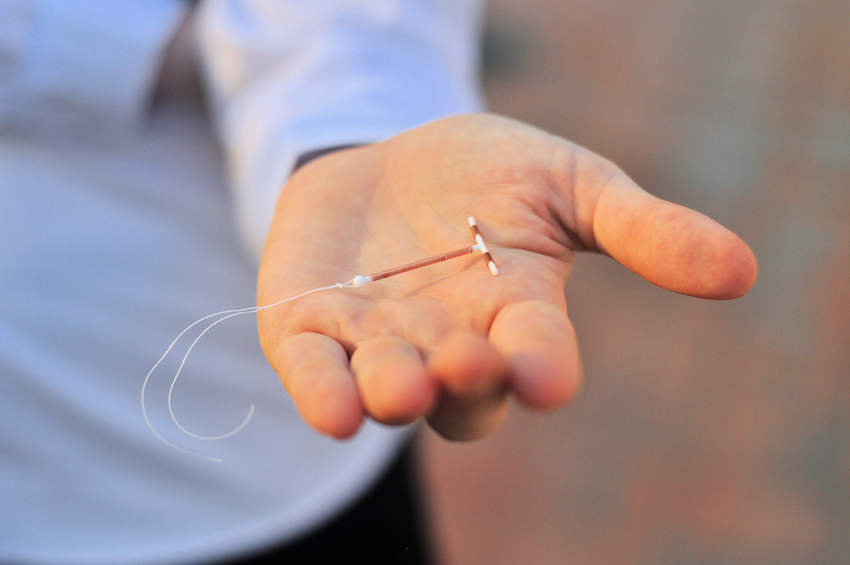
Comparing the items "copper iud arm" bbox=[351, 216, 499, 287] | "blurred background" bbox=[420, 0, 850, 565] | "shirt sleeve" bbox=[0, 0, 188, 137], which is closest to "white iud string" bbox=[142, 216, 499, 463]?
"copper iud arm" bbox=[351, 216, 499, 287]

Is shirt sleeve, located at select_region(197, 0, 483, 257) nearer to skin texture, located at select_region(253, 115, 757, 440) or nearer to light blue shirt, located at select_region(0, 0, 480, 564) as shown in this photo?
light blue shirt, located at select_region(0, 0, 480, 564)

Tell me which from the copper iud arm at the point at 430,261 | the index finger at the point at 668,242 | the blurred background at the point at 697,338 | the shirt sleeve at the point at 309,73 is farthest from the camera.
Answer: the blurred background at the point at 697,338

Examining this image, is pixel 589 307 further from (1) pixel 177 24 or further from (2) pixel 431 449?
(1) pixel 177 24

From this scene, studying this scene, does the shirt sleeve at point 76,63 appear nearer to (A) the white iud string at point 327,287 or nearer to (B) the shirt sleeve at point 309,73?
(B) the shirt sleeve at point 309,73

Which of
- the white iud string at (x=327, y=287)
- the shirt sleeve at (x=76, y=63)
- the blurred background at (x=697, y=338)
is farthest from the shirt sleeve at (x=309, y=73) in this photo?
the blurred background at (x=697, y=338)

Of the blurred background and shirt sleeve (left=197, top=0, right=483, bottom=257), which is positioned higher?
shirt sleeve (left=197, top=0, right=483, bottom=257)

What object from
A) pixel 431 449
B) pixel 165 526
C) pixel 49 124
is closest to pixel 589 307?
pixel 431 449
